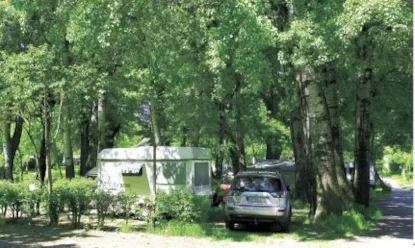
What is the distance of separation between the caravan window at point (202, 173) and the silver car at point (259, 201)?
8.93ft

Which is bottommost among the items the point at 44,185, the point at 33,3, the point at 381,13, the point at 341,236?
the point at 341,236

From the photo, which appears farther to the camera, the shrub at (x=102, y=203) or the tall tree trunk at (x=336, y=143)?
the tall tree trunk at (x=336, y=143)

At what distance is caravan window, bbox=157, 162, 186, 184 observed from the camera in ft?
53.0

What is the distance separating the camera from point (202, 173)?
55.6 feet

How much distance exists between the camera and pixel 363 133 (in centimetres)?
1855

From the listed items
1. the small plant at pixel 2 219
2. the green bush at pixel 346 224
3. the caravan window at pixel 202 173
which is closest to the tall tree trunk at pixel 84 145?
the caravan window at pixel 202 173

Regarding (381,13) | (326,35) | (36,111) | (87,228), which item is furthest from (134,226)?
(381,13)

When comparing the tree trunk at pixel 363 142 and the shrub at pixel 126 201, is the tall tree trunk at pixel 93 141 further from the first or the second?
the tree trunk at pixel 363 142

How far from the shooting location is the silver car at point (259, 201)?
13289 millimetres

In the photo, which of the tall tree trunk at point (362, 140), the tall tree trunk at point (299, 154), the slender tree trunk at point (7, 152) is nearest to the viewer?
the tall tree trunk at point (362, 140)

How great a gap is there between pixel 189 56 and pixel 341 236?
6703mm

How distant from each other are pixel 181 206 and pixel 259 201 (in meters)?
2.03

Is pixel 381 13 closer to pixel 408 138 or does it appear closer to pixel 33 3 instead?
pixel 33 3

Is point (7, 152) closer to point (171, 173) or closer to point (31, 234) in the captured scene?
point (171, 173)
